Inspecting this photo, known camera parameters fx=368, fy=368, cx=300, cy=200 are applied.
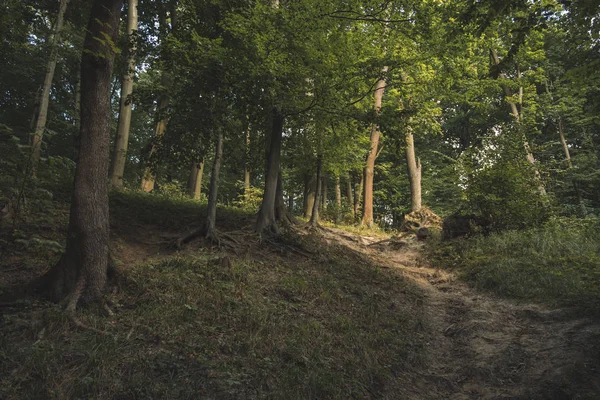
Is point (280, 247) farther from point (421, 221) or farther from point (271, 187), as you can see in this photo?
point (421, 221)

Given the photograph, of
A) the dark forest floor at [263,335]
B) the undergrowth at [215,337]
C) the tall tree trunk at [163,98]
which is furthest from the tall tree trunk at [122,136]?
the undergrowth at [215,337]

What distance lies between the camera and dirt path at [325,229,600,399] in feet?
16.0

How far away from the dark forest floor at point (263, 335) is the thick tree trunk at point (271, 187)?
1.13 m

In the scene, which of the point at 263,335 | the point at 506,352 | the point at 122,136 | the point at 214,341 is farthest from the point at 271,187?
the point at 506,352

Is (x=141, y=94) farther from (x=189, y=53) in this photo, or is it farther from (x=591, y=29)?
(x=591, y=29)

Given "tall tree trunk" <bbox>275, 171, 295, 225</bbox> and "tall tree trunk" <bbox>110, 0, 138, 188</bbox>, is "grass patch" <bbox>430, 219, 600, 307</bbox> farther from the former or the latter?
"tall tree trunk" <bbox>110, 0, 138, 188</bbox>

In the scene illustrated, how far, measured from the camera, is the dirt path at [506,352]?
192 inches

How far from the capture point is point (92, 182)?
549 cm

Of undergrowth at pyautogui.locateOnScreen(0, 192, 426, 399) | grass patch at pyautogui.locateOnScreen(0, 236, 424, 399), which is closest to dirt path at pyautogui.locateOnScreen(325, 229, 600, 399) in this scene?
undergrowth at pyautogui.locateOnScreen(0, 192, 426, 399)

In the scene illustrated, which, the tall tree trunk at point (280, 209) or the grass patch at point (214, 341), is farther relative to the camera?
the tall tree trunk at point (280, 209)

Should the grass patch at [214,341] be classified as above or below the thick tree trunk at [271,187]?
below

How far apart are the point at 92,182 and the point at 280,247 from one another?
554 cm

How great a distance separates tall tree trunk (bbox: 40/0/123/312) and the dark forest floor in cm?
39

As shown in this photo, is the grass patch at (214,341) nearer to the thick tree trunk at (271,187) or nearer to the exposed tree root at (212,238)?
the exposed tree root at (212,238)
